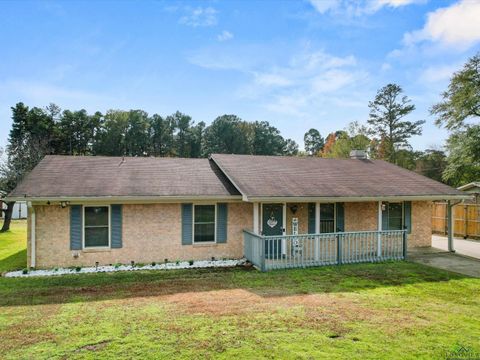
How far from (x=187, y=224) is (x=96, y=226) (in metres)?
3.02

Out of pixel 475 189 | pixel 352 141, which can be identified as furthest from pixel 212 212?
pixel 352 141

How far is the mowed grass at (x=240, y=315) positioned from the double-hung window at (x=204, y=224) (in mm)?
1834

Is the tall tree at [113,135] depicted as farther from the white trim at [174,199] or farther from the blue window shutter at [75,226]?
the white trim at [174,199]

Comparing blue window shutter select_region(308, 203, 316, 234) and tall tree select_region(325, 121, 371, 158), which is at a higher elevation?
tall tree select_region(325, 121, 371, 158)

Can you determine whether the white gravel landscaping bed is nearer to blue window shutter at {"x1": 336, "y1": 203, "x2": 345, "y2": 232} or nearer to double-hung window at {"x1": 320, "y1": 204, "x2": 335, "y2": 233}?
double-hung window at {"x1": 320, "y1": 204, "x2": 335, "y2": 233}

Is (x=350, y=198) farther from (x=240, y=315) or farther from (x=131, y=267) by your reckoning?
(x=131, y=267)

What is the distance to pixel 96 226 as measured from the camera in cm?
1108

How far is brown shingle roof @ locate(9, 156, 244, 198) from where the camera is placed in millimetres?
10797

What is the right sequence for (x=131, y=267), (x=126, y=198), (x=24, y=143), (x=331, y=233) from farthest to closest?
(x=24, y=143) < (x=331, y=233) < (x=131, y=267) < (x=126, y=198)

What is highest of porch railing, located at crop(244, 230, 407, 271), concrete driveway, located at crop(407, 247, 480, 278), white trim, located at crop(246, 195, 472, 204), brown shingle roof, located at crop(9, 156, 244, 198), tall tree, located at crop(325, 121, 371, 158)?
tall tree, located at crop(325, 121, 371, 158)

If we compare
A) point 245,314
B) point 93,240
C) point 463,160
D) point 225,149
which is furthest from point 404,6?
point 225,149

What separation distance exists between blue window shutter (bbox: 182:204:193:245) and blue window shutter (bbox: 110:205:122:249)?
2114mm

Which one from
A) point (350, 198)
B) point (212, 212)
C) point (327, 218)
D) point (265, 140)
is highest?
point (265, 140)

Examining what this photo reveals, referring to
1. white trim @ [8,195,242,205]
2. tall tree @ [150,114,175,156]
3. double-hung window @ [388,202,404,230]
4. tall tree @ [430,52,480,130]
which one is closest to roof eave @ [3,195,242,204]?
white trim @ [8,195,242,205]
